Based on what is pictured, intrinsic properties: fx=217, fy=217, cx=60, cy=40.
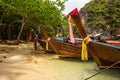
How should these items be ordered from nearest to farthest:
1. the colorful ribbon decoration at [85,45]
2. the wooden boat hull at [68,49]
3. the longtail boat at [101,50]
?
the longtail boat at [101,50] → the colorful ribbon decoration at [85,45] → the wooden boat hull at [68,49]

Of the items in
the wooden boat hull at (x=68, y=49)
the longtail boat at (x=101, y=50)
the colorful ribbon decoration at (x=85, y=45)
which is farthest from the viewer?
the wooden boat hull at (x=68, y=49)

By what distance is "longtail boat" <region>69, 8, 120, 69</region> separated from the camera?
8116mm

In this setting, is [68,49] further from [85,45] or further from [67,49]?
[85,45]

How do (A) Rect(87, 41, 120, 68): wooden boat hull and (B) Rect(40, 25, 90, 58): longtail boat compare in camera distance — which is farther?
(B) Rect(40, 25, 90, 58): longtail boat

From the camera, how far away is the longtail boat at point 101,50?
812 centimetres

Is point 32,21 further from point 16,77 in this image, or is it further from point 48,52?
point 16,77

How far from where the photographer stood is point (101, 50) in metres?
8.62

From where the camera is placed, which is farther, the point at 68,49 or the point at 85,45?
the point at 68,49

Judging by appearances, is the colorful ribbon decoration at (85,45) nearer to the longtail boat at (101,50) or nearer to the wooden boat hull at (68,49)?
the longtail boat at (101,50)

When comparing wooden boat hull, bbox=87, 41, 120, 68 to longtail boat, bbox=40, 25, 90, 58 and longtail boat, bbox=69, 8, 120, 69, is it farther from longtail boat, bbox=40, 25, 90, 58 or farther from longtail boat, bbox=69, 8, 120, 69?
longtail boat, bbox=40, 25, 90, 58

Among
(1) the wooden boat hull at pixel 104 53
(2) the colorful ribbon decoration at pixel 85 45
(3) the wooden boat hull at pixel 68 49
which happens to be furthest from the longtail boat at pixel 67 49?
(2) the colorful ribbon decoration at pixel 85 45

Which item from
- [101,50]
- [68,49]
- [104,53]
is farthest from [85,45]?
[68,49]

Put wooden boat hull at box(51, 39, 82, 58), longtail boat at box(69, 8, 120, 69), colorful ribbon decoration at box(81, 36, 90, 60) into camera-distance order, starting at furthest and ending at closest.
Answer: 1. wooden boat hull at box(51, 39, 82, 58)
2. colorful ribbon decoration at box(81, 36, 90, 60)
3. longtail boat at box(69, 8, 120, 69)

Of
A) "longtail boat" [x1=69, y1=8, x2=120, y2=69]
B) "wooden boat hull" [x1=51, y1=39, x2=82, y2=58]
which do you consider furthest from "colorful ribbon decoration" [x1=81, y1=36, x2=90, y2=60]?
"wooden boat hull" [x1=51, y1=39, x2=82, y2=58]
